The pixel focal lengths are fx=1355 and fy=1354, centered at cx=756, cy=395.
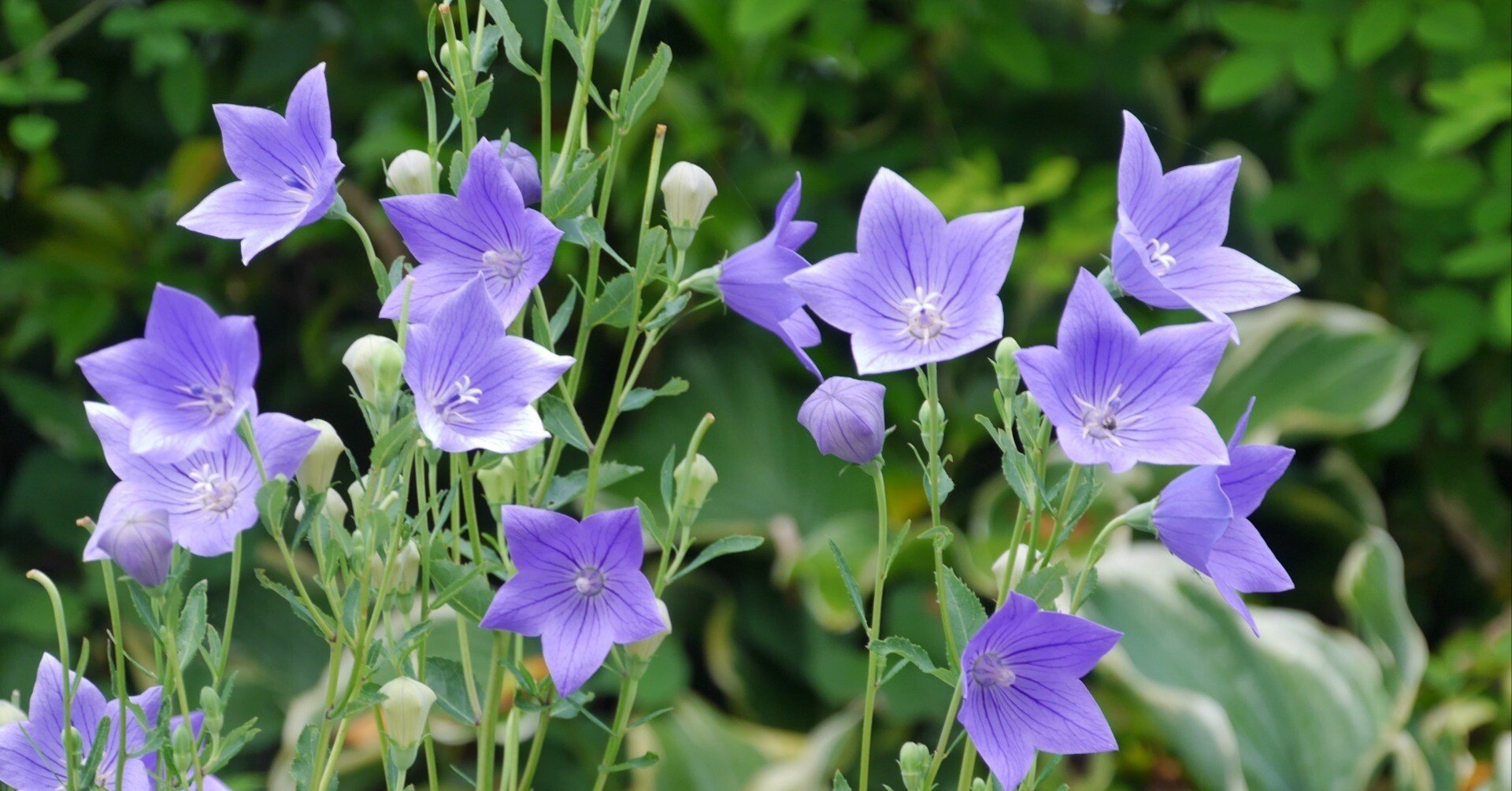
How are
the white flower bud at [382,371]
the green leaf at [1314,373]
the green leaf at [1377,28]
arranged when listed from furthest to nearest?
1. the green leaf at [1314,373]
2. the green leaf at [1377,28]
3. the white flower bud at [382,371]

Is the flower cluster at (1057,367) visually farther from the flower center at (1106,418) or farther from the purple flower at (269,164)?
the purple flower at (269,164)

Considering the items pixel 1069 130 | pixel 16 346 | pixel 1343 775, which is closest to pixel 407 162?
pixel 1343 775

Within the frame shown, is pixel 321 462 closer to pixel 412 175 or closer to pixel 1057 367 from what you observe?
pixel 412 175

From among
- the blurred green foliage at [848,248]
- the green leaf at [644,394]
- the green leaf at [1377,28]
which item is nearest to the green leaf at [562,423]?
the green leaf at [644,394]

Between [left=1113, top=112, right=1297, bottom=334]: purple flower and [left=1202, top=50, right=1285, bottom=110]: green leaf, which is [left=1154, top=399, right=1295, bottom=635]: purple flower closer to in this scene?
[left=1113, top=112, right=1297, bottom=334]: purple flower

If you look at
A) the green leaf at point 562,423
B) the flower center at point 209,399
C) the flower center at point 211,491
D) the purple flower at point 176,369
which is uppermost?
the purple flower at point 176,369
